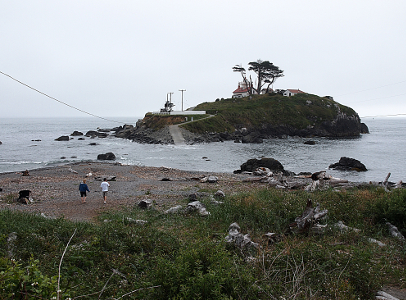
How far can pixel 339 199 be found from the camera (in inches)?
436

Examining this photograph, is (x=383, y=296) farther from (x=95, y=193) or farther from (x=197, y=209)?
(x=95, y=193)

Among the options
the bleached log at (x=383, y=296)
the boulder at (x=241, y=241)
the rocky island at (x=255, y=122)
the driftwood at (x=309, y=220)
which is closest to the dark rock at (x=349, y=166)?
the driftwood at (x=309, y=220)

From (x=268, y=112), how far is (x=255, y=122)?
7634mm

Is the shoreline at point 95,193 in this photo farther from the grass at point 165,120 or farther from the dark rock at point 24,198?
the grass at point 165,120

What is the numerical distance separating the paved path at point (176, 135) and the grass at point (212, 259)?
49.8 m

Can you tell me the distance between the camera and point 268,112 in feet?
272

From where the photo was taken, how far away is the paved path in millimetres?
60312

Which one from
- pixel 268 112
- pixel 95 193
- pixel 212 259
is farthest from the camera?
pixel 268 112

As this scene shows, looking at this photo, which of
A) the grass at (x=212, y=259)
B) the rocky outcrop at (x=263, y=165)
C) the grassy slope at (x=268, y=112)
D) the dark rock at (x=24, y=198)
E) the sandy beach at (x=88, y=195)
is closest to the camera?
the grass at (x=212, y=259)

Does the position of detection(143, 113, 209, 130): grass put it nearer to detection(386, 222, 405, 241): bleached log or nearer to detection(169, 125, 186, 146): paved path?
detection(169, 125, 186, 146): paved path

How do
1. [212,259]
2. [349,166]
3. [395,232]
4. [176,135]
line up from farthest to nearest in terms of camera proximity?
[176,135]
[349,166]
[395,232]
[212,259]

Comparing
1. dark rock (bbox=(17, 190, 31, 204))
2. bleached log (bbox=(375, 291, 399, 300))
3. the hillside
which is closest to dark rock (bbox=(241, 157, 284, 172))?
dark rock (bbox=(17, 190, 31, 204))

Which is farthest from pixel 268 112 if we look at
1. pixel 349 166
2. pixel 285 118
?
pixel 349 166

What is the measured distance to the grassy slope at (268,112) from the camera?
2914 inches
